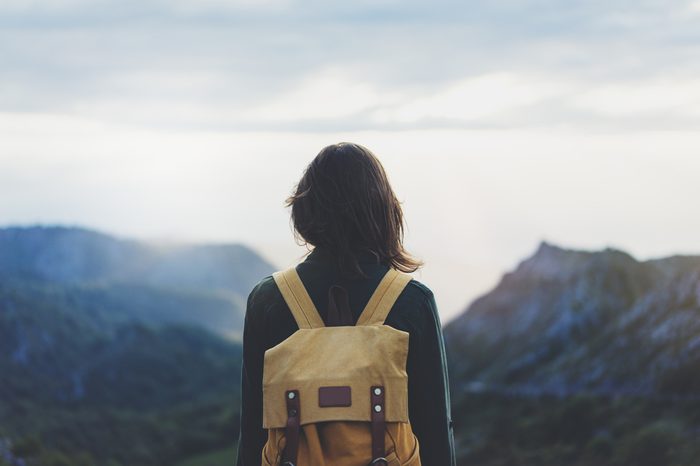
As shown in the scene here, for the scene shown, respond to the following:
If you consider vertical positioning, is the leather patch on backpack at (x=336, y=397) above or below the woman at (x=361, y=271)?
below

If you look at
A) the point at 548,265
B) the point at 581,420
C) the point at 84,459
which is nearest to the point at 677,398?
the point at 581,420

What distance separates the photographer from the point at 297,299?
4.92 meters

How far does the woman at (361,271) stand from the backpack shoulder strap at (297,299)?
48mm

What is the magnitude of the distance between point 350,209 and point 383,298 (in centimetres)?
58

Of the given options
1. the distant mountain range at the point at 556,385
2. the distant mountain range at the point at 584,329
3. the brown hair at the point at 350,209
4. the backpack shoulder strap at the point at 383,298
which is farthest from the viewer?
the distant mountain range at the point at 584,329

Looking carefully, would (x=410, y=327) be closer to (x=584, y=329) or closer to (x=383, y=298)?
(x=383, y=298)

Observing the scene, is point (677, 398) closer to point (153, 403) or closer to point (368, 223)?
point (368, 223)

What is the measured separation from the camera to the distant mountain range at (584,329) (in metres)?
39.6

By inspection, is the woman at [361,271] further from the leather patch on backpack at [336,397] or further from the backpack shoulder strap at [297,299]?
the leather patch on backpack at [336,397]

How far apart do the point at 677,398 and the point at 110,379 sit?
173112 mm

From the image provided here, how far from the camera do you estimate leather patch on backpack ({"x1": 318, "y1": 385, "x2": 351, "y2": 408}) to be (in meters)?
4.60

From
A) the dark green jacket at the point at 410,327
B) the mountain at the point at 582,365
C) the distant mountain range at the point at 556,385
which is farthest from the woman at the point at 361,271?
the distant mountain range at the point at 556,385

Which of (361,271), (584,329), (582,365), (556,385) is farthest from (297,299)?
(584,329)

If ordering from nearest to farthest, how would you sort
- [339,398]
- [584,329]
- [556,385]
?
1. [339,398]
2. [556,385]
3. [584,329]
